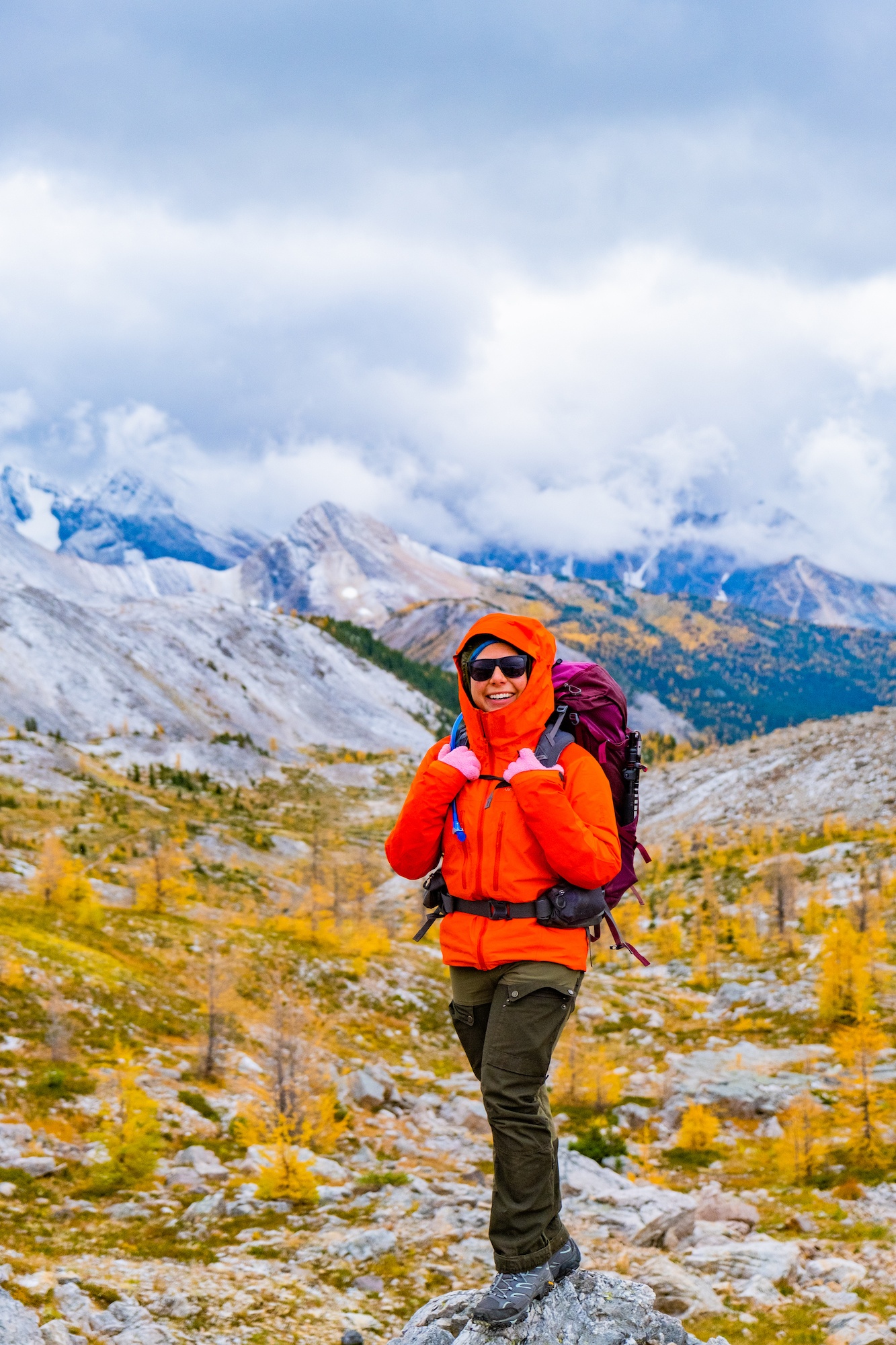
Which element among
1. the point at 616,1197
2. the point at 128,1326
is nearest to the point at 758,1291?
the point at 616,1197

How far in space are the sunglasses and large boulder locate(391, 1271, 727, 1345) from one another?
5112 millimetres

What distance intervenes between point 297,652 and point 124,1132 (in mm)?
172176

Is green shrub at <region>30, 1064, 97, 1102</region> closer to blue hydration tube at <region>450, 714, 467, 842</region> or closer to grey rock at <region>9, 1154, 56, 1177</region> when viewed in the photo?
grey rock at <region>9, 1154, 56, 1177</region>

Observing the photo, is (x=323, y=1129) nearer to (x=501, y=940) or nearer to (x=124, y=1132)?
(x=124, y=1132)

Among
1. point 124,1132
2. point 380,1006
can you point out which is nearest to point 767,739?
point 380,1006

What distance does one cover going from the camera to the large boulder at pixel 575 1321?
20.3 feet

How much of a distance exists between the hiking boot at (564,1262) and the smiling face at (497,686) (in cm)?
447

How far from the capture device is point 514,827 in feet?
19.0

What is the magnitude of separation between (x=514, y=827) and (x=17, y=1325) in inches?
268

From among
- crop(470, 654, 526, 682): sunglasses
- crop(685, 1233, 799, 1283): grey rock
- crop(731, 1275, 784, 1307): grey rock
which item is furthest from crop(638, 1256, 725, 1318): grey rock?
crop(470, 654, 526, 682): sunglasses

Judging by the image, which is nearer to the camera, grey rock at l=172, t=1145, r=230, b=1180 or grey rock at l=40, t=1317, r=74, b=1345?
grey rock at l=40, t=1317, r=74, b=1345

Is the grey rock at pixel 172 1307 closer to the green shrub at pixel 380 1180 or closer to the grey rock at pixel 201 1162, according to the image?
the grey rock at pixel 201 1162

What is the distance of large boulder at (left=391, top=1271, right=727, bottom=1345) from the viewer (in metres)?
6.19

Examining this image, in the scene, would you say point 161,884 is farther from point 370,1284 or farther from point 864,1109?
point 864,1109
